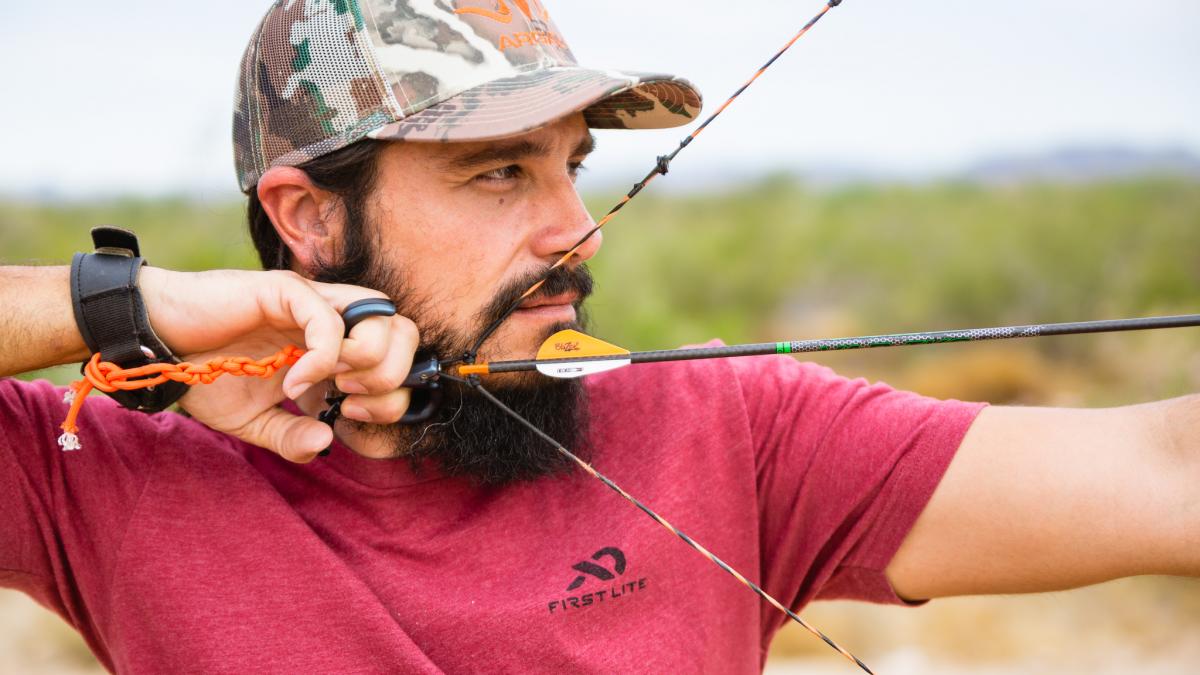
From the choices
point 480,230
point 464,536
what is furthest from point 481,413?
point 480,230

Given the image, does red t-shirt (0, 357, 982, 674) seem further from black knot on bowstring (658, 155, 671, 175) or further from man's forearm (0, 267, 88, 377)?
black knot on bowstring (658, 155, 671, 175)

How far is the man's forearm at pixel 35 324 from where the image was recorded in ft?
5.15

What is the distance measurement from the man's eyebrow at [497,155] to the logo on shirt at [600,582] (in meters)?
0.68

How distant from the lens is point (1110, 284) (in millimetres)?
12359

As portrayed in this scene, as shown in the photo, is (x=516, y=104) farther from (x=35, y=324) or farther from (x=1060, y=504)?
(x=1060, y=504)

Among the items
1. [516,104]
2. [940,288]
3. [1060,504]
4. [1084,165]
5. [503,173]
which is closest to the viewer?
[1060,504]

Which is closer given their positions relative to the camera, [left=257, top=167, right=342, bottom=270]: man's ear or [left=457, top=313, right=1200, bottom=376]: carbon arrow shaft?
[left=457, top=313, right=1200, bottom=376]: carbon arrow shaft

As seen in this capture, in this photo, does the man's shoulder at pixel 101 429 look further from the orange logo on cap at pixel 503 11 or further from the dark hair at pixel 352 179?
the orange logo on cap at pixel 503 11

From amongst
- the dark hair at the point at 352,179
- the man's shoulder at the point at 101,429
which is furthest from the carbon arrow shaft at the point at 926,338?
the man's shoulder at the point at 101,429

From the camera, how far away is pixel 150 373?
5.10 feet

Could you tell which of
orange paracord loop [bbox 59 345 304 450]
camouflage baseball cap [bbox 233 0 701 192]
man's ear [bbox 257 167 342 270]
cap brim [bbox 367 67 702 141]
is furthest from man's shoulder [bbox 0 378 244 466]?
cap brim [bbox 367 67 702 141]

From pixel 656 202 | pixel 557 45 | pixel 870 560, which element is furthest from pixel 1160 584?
pixel 656 202

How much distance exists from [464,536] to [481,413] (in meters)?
0.22

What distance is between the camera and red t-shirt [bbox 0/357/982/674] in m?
1.58
